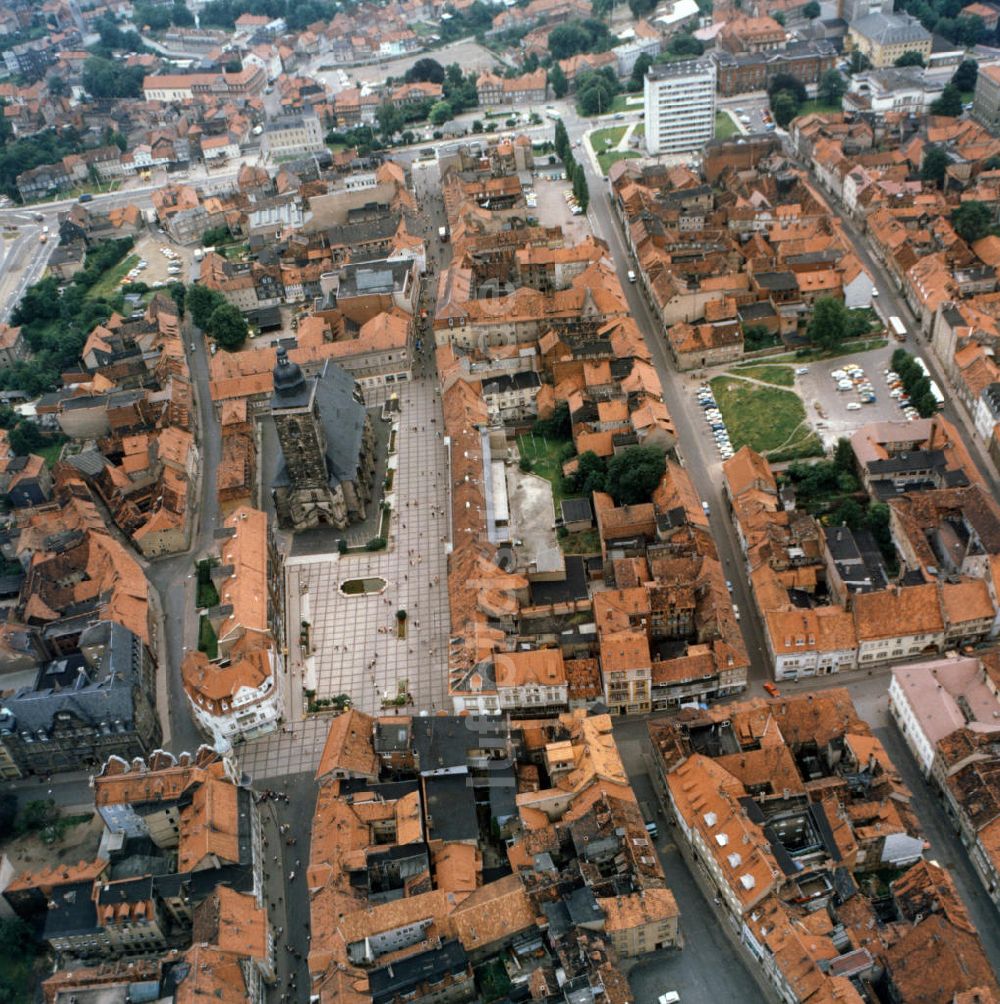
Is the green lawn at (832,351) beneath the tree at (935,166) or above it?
beneath

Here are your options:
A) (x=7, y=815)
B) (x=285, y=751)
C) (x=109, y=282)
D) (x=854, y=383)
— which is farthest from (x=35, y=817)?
(x=109, y=282)

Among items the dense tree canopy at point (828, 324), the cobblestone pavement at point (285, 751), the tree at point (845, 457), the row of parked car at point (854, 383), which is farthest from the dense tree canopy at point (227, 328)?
the tree at point (845, 457)

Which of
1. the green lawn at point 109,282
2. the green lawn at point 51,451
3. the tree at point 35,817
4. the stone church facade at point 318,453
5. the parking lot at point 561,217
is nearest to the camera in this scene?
the tree at point 35,817

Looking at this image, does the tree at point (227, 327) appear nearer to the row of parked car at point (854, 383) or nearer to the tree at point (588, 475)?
the tree at point (588, 475)

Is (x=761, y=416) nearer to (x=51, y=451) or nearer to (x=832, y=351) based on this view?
(x=832, y=351)

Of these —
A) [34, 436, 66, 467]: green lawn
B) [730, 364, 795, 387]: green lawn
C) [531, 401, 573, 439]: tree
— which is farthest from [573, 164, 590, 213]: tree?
[34, 436, 66, 467]: green lawn

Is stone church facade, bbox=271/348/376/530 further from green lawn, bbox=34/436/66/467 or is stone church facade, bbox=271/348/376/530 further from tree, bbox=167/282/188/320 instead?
tree, bbox=167/282/188/320

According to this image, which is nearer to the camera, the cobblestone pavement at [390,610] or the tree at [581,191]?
the cobblestone pavement at [390,610]
